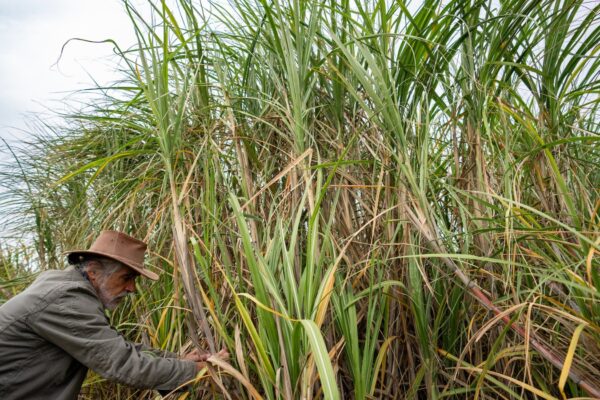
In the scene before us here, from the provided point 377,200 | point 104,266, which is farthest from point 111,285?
point 377,200

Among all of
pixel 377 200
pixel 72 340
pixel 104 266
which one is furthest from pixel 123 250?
pixel 377 200

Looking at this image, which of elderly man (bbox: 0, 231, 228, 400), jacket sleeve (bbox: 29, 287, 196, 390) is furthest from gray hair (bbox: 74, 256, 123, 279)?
jacket sleeve (bbox: 29, 287, 196, 390)

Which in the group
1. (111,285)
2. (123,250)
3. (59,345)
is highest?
(123,250)

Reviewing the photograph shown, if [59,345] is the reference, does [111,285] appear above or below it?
above

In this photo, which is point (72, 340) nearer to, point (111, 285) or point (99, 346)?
point (99, 346)

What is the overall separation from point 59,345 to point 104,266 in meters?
0.32

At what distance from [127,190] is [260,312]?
1.12 m

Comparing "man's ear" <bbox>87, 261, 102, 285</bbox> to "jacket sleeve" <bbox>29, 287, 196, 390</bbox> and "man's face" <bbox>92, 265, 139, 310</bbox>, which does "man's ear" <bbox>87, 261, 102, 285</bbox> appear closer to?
"man's face" <bbox>92, 265, 139, 310</bbox>

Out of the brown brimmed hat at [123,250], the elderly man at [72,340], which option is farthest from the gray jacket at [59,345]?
the brown brimmed hat at [123,250]

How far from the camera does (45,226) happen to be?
10.7 feet

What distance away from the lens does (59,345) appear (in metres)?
1.96

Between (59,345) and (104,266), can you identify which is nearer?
(59,345)

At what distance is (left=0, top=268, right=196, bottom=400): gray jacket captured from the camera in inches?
74.6

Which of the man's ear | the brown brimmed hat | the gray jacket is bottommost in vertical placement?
the gray jacket
